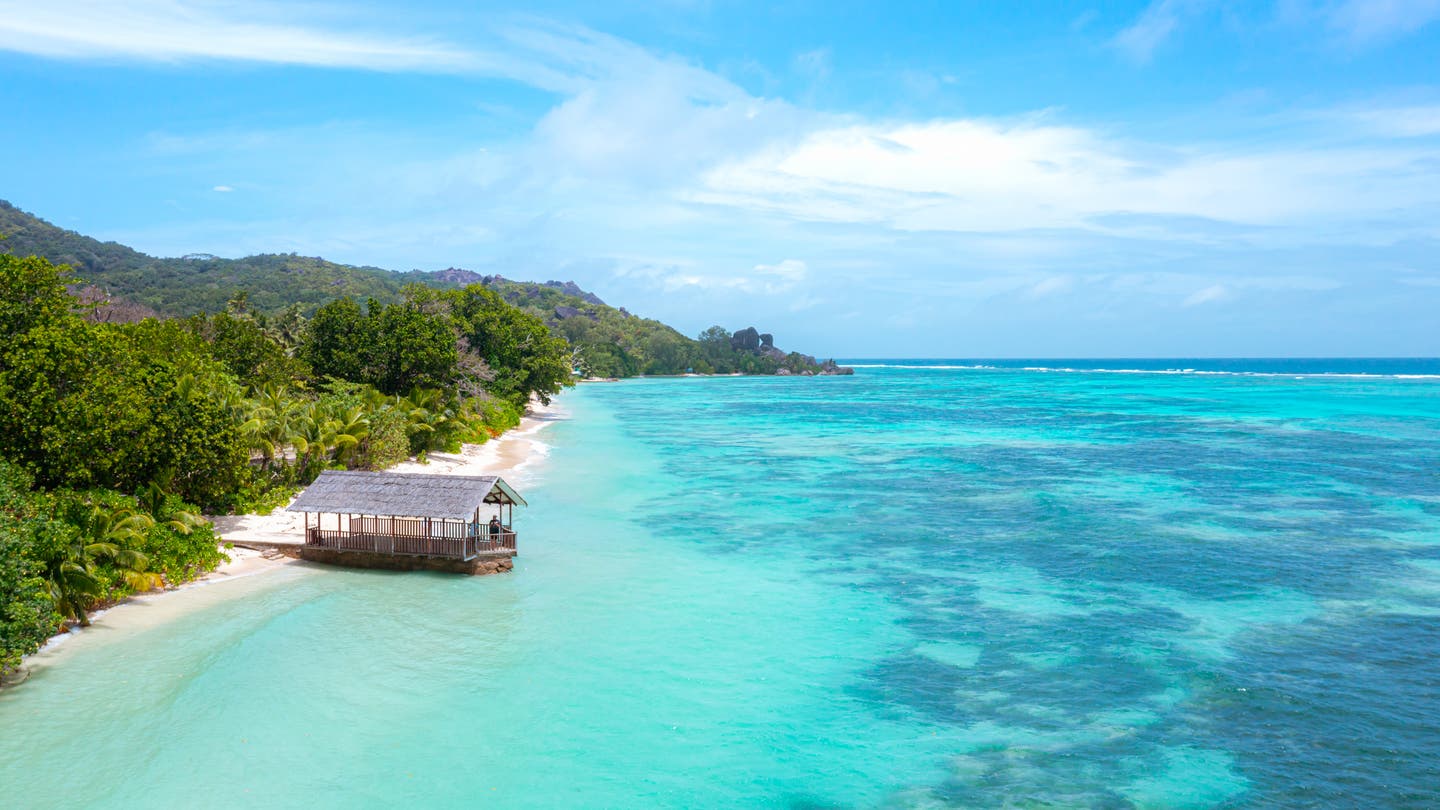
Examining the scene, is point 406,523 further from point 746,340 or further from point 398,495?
point 746,340

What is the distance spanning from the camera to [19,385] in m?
18.5

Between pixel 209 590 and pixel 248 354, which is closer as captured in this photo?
pixel 209 590

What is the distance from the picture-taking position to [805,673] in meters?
15.9

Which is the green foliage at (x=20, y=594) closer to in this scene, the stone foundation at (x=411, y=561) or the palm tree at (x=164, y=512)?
the palm tree at (x=164, y=512)

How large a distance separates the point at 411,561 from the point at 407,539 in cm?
57

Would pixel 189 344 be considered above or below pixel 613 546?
above

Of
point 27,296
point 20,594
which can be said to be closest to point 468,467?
point 27,296

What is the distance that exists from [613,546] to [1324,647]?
652 inches

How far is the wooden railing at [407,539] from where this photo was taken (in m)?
20.7

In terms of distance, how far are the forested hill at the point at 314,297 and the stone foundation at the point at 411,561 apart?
72.0 m

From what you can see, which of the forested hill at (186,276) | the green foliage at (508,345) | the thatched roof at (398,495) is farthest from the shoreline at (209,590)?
the forested hill at (186,276)

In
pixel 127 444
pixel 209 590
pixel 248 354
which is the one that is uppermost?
pixel 248 354

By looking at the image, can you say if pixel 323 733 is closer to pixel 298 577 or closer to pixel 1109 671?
pixel 298 577

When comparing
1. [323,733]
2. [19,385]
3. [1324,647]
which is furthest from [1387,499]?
[19,385]
